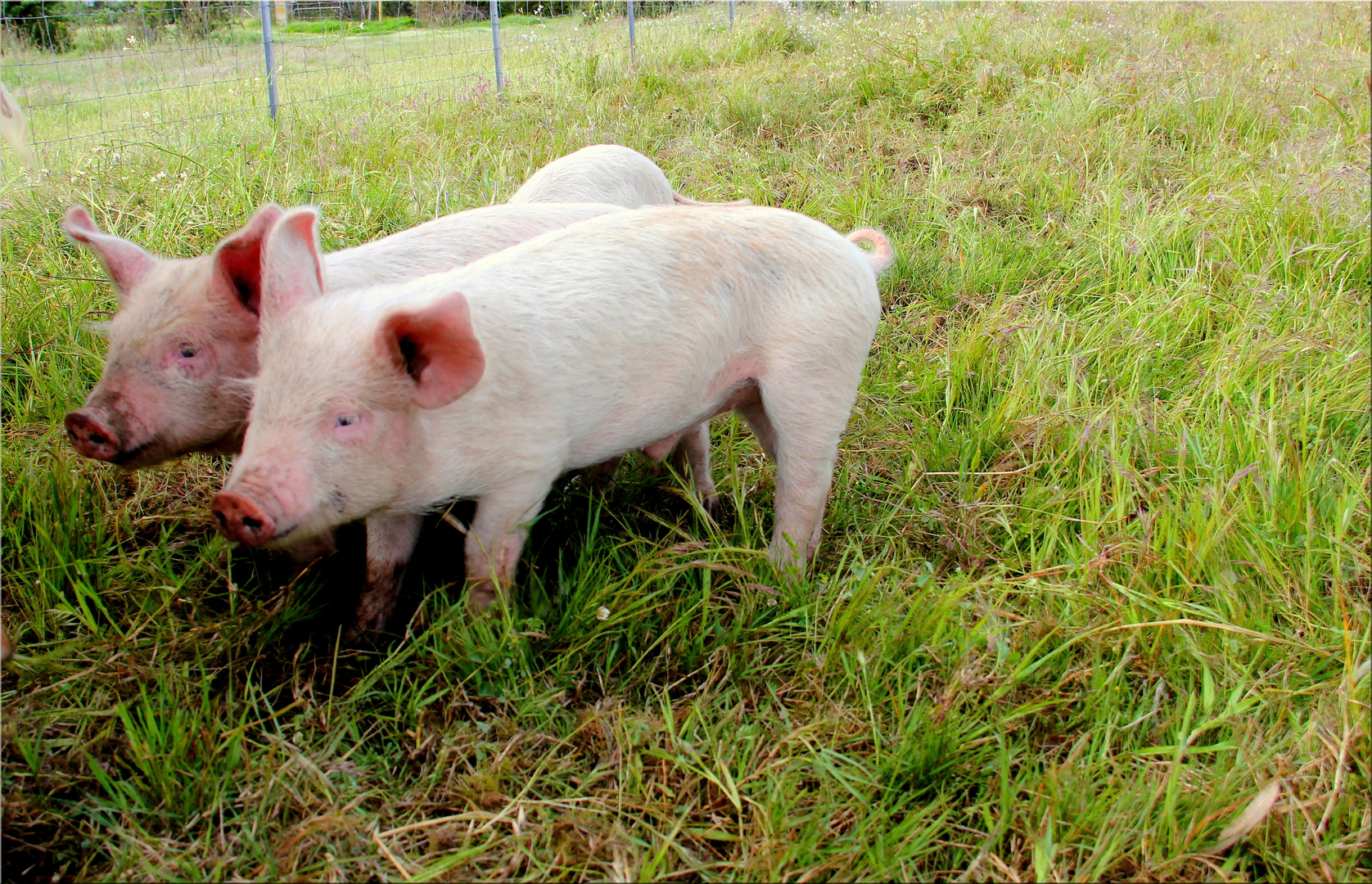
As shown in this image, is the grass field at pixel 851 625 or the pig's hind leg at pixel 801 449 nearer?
the grass field at pixel 851 625

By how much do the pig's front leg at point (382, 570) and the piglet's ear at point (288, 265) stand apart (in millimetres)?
655

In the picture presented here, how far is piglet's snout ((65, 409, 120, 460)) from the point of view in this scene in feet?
8.19

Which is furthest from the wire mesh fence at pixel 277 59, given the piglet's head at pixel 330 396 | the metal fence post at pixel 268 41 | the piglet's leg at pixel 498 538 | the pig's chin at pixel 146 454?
the piglet's leg at pixel 498 538

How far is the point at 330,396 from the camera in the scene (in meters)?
2.25

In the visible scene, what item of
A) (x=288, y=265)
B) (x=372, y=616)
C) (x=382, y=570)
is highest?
(x=288, y=265)

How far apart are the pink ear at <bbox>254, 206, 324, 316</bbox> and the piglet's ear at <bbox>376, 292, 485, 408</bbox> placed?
1.10 feet

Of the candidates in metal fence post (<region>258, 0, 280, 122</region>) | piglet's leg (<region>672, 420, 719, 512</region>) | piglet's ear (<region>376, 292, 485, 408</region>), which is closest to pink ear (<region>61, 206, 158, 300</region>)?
piglet's ear (<region>376, 292, 485, 408</region>)

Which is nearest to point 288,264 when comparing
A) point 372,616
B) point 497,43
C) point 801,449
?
point 372,616

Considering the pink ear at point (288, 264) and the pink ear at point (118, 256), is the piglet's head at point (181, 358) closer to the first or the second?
the pink ear at point (118, 256)

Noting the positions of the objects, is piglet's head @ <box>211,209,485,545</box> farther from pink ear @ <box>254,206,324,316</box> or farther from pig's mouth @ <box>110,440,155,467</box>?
pig's mouth @ <box>110,440,155,467</box>

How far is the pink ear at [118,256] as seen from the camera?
9.12 feet

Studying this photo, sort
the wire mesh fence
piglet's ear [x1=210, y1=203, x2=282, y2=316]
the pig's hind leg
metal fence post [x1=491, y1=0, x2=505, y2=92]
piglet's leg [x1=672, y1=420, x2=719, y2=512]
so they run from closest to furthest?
1. piglet's ear [x1=210, y1=203, x2=282, y2=316]
2. the pig's hind leg
3. piglet's leg [x1=672, y1=420, x2=719, y2=512]
4. the wire mesh fence
5. metal fence post [x1=491, y1=0, x2=505, y2=92]

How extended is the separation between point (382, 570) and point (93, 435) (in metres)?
0.79

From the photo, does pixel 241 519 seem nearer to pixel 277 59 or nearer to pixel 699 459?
pixel 699 459
